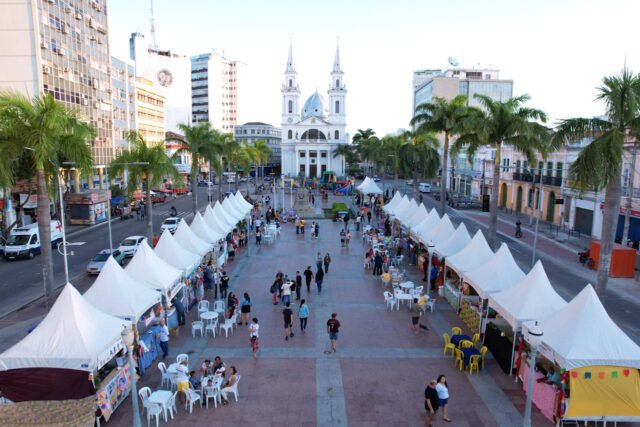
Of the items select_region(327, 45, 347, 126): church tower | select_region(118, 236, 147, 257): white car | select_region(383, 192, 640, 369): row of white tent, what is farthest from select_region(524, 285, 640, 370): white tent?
select_region(327, 45, 347, 126): church tower

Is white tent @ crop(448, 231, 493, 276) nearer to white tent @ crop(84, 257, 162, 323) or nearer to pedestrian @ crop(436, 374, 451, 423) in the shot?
pedestrian @ crop(436, 374, 451, 423)

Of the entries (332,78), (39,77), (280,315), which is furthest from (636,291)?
(332,78)

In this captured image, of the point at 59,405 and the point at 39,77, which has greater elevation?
the point at 39,77

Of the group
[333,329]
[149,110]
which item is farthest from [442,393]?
[149,110]

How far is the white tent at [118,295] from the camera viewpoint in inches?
503

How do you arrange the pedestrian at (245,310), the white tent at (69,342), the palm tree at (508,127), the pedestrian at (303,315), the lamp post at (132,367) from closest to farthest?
the lamp post at (132,367), the white tent at (69,342), the pedestrian at (303,315), the pedestrian at (245,310), the palm tree at (508,127)

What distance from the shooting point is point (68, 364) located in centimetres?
1003

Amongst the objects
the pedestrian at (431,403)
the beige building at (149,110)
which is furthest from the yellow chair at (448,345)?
the beige building at (149,110)

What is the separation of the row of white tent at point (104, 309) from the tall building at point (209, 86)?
10739 cm

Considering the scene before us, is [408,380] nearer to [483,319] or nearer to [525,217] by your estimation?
[483,319]

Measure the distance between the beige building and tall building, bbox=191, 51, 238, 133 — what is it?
141 feet

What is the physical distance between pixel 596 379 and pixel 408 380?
168 inches

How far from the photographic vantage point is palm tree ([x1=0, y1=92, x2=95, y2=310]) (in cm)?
1370

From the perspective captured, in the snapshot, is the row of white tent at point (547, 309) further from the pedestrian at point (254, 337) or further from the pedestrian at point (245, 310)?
the pedestrian at point (245, 310)
